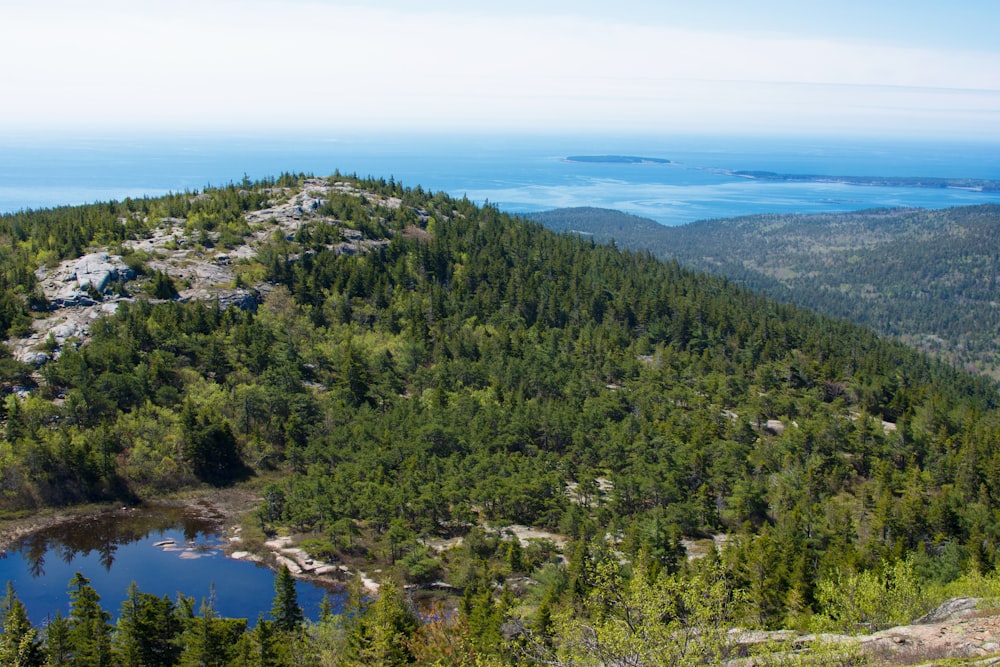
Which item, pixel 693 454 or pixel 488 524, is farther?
pixel 693 454

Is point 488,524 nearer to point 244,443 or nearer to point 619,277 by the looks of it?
point 244,443

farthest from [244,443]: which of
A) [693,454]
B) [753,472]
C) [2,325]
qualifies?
[753,472]

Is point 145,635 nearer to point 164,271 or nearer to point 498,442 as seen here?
point 498,442

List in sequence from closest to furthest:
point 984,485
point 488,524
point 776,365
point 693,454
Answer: point 488,524
point 984,485
point 693,454
point 776,365

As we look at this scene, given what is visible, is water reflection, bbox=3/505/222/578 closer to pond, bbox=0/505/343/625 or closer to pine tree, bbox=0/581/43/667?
pond, bbox=0/505/343/625

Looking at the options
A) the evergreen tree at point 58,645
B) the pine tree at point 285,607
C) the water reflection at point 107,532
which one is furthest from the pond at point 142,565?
the evergreen tree at point 58,645

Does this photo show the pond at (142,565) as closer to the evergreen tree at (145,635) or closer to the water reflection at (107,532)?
the water reflection at (107,532)

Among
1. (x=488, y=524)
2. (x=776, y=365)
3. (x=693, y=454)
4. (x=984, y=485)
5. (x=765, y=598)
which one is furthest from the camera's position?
(x=776, y=365)

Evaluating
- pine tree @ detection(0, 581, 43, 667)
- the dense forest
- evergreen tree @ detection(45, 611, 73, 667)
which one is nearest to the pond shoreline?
the dense forest
